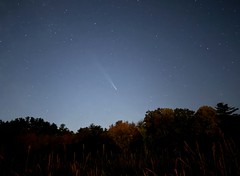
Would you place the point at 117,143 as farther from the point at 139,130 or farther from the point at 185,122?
the point at 185,122

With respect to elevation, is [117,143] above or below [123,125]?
below

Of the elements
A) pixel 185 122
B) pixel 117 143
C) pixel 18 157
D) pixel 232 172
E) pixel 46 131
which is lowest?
pixel 232 172

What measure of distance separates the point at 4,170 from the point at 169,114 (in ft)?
161

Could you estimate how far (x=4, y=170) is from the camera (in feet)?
9.80

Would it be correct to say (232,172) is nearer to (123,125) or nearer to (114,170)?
(114,170)

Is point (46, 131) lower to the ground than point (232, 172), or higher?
higher

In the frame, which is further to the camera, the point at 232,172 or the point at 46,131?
the point at 46,131

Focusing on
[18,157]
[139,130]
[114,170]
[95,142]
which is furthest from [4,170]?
[139,130]

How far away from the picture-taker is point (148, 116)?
51812 millimetres

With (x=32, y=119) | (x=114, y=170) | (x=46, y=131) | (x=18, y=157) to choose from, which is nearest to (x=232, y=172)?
(x=114, y=170)

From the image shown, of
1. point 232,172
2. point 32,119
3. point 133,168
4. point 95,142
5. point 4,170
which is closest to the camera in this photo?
point 232,172

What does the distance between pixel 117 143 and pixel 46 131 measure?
41.1 meters

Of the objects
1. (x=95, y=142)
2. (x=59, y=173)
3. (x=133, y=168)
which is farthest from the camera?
(x=95, y=142)

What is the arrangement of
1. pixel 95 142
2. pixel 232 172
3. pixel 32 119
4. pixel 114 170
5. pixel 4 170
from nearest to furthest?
1. pixel 232 172
2. pixel 4 170
3. pixel 114 170
4. pixel 95 142
5. pixel 32 119
